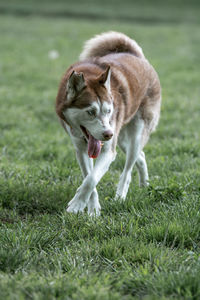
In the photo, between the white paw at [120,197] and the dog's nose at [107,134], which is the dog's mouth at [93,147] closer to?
the dog's nose at [107,134]

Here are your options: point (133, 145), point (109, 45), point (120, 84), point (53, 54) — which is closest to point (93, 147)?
point (120, 84)

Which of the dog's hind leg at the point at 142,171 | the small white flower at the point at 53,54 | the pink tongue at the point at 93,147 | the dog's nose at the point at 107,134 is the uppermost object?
the dog's nose at the point at 107,134

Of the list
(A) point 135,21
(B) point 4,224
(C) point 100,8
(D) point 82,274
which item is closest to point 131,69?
(B) point 4,224

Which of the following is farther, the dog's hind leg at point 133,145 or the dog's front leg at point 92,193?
the dog's hind leg at point 133,145

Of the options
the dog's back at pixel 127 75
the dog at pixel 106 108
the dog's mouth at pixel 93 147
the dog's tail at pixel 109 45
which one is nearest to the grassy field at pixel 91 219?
the dog at pixel 106 108

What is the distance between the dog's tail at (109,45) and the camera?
17.4ft

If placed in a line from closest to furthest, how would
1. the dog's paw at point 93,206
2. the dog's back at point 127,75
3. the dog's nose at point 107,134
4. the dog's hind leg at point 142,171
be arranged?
the dog's nose at point 107,134, the dog's paw at point 93,206, the dog's back at point 127,75, the dog's hind leg at point 142,171

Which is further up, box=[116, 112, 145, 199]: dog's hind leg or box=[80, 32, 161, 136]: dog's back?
box=[80, 32, 161, 136]: dog's back

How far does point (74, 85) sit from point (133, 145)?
4.32ft

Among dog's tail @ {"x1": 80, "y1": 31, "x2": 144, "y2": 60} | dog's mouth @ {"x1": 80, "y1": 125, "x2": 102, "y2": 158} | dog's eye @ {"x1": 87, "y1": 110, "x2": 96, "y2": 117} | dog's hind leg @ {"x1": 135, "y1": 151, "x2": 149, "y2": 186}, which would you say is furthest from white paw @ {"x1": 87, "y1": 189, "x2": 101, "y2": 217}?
dog's tail @ {"x1": 80, "y1": 31, "x2": 144, "y2": 60}

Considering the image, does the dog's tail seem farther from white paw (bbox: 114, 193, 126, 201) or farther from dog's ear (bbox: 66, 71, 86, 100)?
white paw (bbox: 114, 193, 126, 201)

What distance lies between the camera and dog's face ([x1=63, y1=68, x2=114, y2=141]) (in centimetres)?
Result: 397

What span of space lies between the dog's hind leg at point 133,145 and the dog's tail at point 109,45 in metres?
0.79

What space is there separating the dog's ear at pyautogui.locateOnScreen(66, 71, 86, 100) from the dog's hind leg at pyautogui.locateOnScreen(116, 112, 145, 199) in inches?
47.3
